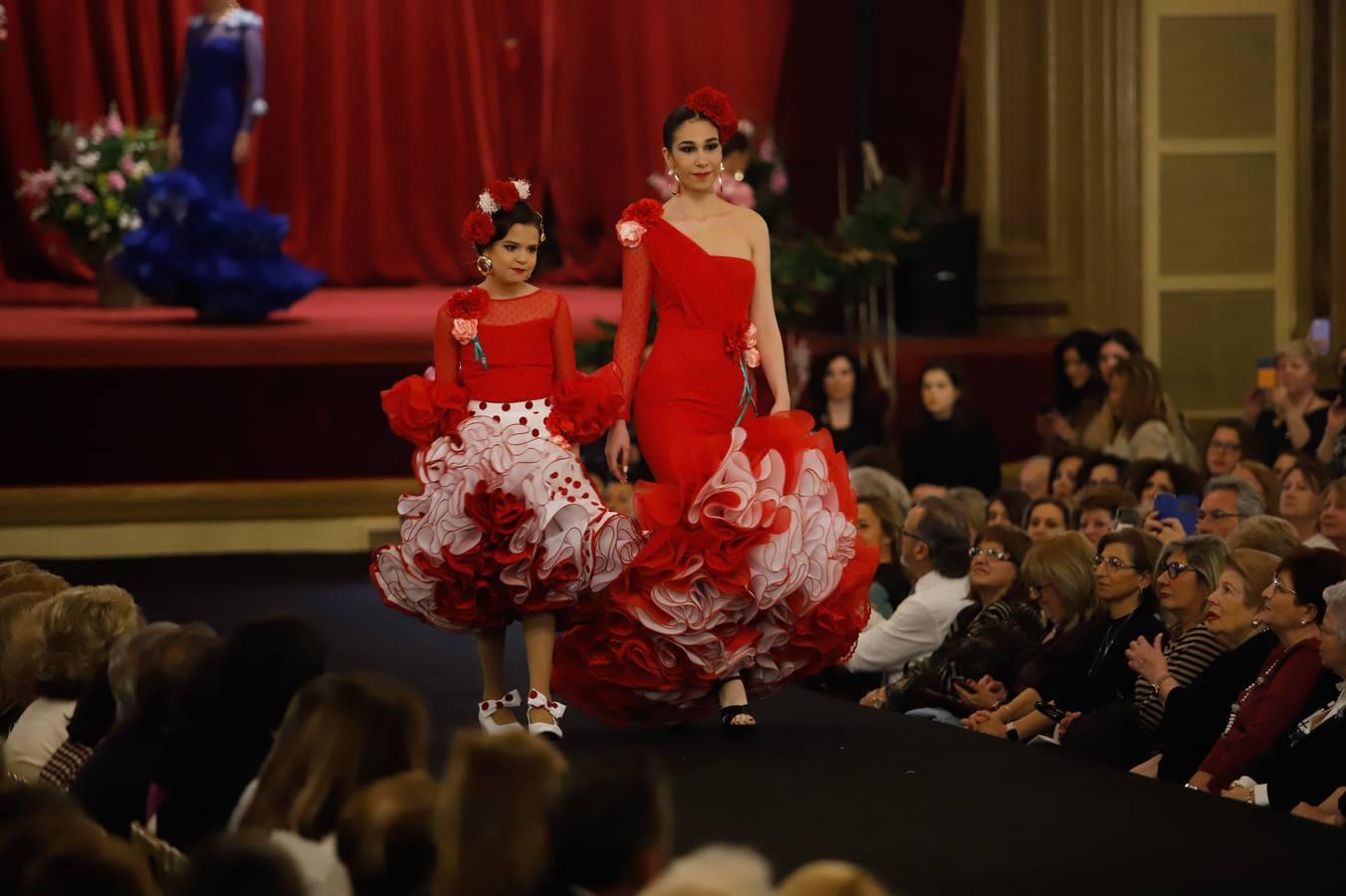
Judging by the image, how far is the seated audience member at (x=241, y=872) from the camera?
2088 millimetres

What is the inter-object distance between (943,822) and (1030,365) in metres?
5.20

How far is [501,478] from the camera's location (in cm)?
416

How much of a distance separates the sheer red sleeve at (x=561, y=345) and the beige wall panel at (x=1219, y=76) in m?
4.95

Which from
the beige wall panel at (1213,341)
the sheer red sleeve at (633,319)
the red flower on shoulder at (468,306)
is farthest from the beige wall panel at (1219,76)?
the red flower on shoulder at (468,306)

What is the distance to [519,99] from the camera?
11.8 metres

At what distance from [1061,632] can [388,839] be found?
259cm

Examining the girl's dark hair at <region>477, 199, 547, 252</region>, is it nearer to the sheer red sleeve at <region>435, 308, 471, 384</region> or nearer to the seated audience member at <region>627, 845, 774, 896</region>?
the sheer red sleeve at <region>435, 308, 471, 384</region>

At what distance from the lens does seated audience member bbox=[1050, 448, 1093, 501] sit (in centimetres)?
646

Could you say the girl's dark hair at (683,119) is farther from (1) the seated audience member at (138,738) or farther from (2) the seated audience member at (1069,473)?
(2) the seated audience member at (1069,473)

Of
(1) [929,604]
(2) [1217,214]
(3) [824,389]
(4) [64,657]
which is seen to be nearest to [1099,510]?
(1) [929,604]

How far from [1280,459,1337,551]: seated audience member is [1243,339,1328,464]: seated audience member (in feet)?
3.45

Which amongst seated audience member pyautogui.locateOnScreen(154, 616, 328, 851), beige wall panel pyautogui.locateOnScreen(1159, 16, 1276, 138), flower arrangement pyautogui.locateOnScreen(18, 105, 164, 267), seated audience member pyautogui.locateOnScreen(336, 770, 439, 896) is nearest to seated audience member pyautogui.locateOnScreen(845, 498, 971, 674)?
seated audience member pyautogui.locateOnScreen(154, 616, 328, 851)

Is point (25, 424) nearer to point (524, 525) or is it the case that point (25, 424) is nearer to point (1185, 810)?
point (524, 525)

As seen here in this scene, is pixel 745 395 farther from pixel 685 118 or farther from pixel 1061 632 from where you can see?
pixel 1061 632
